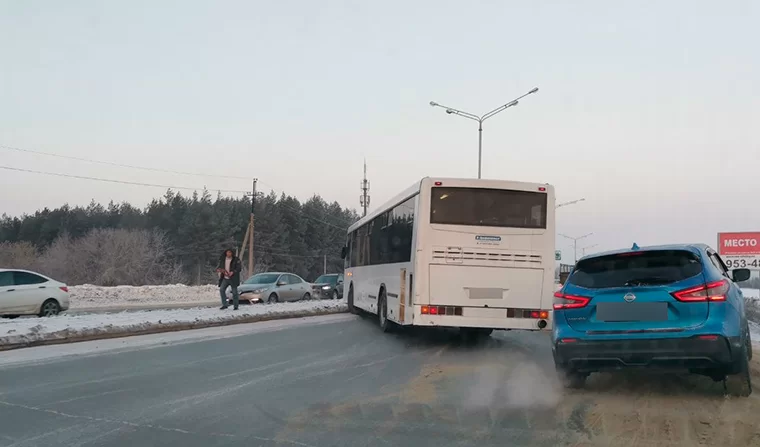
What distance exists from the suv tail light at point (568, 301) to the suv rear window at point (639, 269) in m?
0.16

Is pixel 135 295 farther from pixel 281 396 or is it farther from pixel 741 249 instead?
pixel 741 249

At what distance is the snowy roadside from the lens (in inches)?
463

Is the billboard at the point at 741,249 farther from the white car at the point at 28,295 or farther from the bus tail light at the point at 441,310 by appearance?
the white car at the point at 28,295

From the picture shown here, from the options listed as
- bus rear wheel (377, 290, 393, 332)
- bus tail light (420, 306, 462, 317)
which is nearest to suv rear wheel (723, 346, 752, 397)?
bus tail light (420, 306, 462, 317)

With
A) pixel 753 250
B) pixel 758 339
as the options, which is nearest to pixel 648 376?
pixel 758 339

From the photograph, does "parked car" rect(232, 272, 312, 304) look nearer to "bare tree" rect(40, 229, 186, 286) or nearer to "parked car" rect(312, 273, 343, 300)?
"parked car" rect(312, 273, 343, 300)

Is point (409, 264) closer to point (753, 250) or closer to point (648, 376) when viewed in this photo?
point (648, 376)

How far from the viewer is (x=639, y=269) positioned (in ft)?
22.2

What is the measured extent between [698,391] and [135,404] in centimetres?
619

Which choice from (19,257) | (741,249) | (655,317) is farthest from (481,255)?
(19,257)

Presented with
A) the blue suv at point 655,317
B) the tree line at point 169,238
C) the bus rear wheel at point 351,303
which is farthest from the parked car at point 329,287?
the tree line at point 169,238

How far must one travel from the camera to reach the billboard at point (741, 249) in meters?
31.0

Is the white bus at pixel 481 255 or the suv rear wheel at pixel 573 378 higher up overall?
the white bus at pixel 481 255

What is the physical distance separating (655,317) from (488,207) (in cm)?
536
